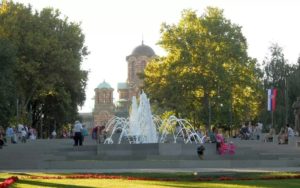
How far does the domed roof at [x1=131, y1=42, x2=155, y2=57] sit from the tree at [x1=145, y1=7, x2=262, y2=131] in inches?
2371

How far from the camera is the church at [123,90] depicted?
424 feet

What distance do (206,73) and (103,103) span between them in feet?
280

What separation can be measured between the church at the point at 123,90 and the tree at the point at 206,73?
5555cm

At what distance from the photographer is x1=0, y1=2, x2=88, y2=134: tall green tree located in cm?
5609

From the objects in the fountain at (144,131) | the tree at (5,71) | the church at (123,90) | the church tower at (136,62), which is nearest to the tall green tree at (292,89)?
the fountain at (144,131)

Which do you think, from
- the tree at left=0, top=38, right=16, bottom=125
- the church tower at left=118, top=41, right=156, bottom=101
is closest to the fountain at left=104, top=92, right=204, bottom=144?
the tree at left=0, top=38, right=16, bottom=125

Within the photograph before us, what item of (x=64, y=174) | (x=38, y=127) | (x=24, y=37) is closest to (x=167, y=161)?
(x=64, y=174)

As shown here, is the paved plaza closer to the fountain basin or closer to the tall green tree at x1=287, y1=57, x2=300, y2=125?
the fountain basin

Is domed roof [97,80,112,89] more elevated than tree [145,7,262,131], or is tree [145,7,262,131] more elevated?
domed roof [97,80,112,89]

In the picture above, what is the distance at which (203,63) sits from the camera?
6669 centimetres

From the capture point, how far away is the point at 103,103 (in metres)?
150

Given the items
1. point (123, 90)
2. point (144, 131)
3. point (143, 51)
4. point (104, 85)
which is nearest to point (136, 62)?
point (143, 51)

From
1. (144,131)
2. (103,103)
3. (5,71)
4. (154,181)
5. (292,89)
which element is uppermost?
(103,103)

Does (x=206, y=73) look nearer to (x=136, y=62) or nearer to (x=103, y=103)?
(x=136, y=62)
